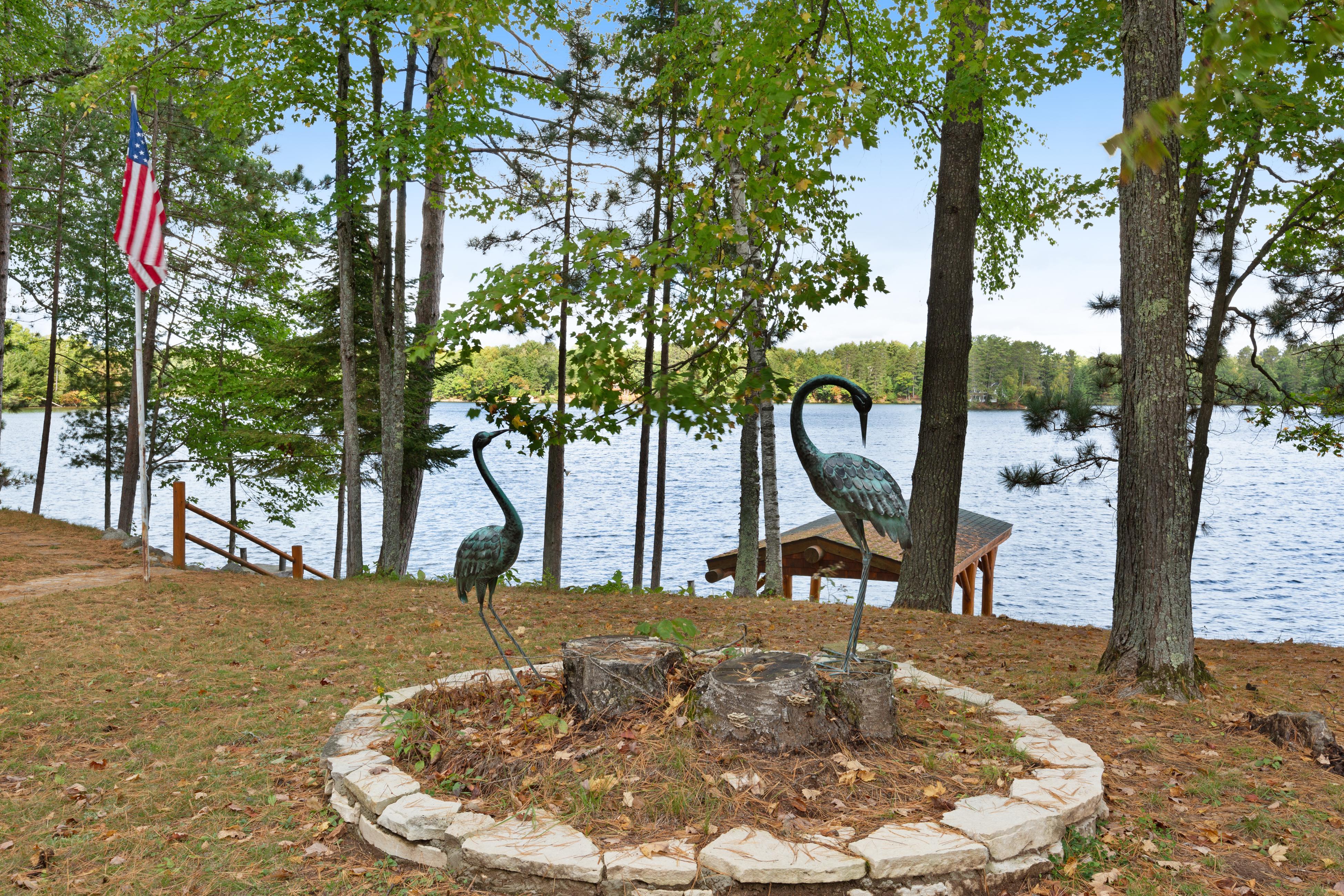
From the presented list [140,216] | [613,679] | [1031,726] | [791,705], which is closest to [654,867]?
[791,705]

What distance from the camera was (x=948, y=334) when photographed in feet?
26.3

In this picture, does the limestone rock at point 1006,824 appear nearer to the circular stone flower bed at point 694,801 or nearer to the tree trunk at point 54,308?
the circular stone flower bed at point 694,801

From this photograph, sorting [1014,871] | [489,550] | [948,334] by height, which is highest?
[948,334]

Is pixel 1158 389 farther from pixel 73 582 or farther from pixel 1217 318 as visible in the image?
pixel 73 582

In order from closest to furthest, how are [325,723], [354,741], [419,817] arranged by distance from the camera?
1. [419,817]
2. [354,741]
3. [325,723]

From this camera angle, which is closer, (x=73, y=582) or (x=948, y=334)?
(x=948, y=334)

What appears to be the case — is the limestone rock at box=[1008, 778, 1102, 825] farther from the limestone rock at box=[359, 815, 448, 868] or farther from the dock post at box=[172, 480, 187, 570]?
the dock post at box=[172, 480, 187, 570]

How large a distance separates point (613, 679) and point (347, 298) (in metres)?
8.03

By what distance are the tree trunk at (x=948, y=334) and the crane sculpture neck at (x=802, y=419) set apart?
4354 millimetres

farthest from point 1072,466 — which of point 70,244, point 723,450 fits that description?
point 723,450

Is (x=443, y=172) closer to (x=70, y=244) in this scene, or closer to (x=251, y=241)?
(x=251, y=241)

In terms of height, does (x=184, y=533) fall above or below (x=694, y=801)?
below

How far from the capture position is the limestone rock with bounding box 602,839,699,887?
8.93 ft

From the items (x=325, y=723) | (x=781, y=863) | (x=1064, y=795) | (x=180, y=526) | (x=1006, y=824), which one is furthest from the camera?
(x=180, y=526)
